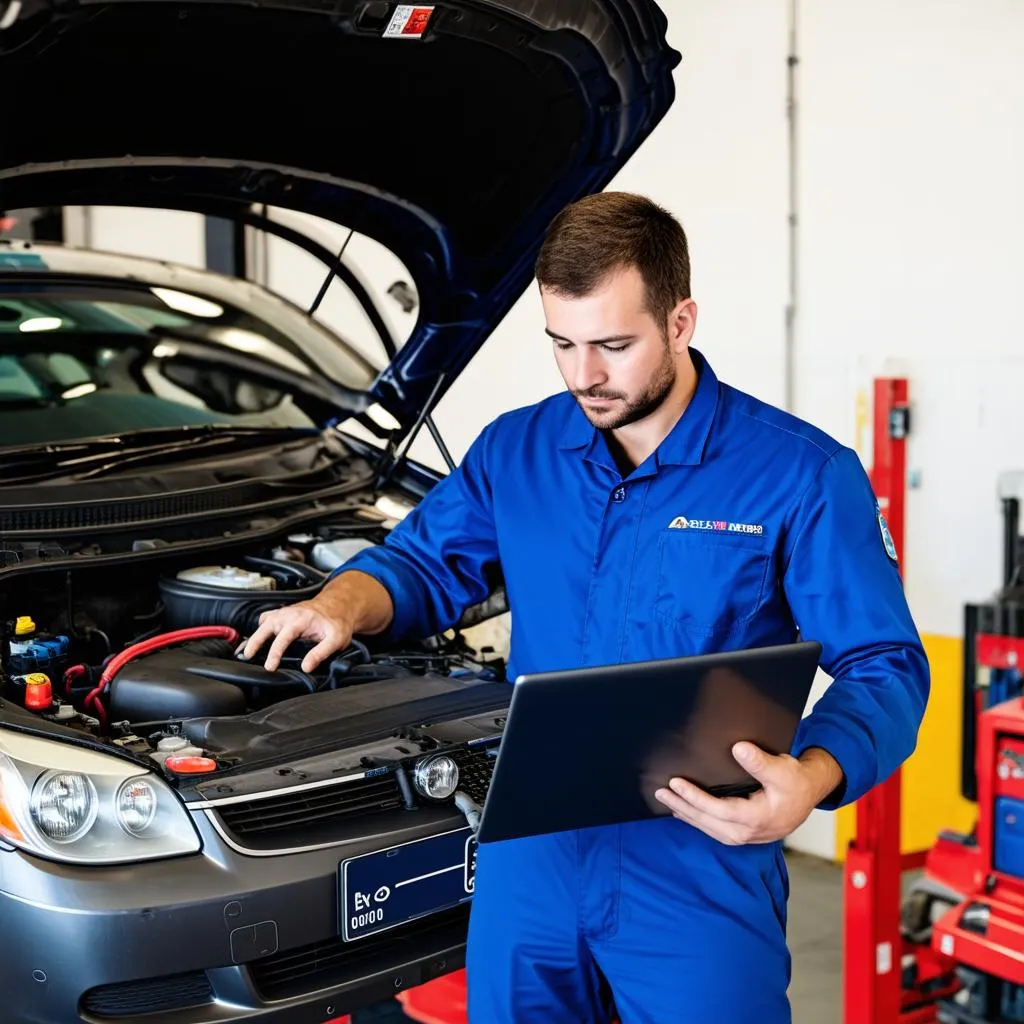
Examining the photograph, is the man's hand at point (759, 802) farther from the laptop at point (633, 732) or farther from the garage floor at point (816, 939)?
the garage floor at point (816, 939)

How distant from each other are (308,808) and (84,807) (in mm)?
338

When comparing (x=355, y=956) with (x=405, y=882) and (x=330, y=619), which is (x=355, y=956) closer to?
(x=405, y=882)

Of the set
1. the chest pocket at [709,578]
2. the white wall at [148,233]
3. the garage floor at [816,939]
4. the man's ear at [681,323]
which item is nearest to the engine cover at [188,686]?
the chest pocket at [709,578]

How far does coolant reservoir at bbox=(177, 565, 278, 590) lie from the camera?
263cm

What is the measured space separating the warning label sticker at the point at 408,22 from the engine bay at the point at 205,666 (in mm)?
967

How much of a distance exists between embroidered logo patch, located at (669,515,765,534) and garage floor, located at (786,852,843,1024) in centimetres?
195

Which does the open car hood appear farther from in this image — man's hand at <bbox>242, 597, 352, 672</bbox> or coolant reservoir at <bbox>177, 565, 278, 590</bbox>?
man's hand at <bbox>242, 597, 352, 672</bbox>

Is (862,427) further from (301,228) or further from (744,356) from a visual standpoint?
(301,228)

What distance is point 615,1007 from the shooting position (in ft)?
5.26

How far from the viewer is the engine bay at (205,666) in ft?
7.09

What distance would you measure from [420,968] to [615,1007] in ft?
1.89

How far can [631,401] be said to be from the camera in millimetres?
1545

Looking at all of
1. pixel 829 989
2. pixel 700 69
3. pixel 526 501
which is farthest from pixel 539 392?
pixel 526 501

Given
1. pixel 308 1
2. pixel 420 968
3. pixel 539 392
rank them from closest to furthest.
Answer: pixel 308 1 → pixel 420 968 → pixel 539 392
